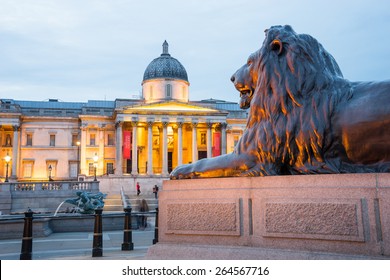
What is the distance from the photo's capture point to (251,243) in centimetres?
419

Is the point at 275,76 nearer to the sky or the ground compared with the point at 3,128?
nearer to the ground

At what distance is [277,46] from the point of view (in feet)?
15.3

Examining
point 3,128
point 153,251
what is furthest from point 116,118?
point 153,251

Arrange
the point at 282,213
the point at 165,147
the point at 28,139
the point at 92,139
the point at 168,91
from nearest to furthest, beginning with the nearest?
the point at 282,213 → the point at 165,147 → the point at 92,139 → the point at 28,139 → the point at 168,91

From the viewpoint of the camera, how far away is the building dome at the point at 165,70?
57938mm

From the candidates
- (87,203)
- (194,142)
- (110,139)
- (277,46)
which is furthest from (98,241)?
(110,139)

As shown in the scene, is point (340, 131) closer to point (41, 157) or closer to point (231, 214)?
point (231, 214)

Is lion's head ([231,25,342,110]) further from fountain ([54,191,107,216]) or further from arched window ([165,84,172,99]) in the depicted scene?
arched window ([165,84,172,99])

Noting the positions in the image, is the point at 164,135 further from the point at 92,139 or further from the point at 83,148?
the point at 83,148

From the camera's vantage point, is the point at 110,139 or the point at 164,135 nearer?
the point at 164,135

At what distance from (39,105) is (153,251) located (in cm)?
6654

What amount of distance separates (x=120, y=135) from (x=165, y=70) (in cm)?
1258

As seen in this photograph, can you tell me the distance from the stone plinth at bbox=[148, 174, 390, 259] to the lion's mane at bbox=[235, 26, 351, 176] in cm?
32

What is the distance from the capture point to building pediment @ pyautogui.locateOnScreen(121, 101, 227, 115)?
51281 mm
